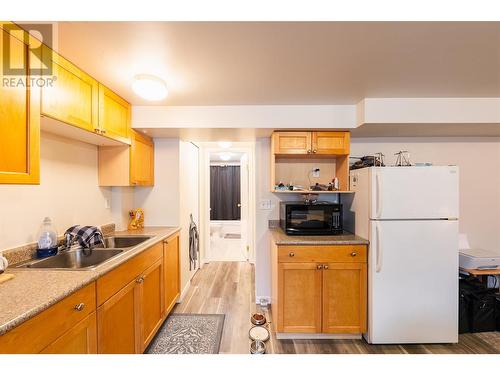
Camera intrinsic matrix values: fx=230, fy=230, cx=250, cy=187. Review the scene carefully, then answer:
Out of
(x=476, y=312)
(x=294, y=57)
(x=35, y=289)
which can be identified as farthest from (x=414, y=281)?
(x=35, y=289)

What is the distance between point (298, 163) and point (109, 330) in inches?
91.6

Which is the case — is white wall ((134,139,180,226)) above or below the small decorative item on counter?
above

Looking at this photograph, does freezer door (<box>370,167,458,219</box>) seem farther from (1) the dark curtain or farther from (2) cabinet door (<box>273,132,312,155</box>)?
(1) the dark curtain

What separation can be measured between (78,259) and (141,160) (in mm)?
1169

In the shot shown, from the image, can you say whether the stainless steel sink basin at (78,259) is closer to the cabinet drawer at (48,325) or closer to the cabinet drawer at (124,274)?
the cabinet drawer at (124,274)

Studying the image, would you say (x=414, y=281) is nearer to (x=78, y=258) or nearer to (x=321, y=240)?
(x=321, y=240)

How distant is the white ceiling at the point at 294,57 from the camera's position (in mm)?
1207

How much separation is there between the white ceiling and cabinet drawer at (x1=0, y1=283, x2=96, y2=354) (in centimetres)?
136

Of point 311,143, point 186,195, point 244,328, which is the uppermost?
point 311,143

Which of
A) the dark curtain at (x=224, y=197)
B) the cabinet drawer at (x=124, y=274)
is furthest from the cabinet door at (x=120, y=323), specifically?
the dark curtain at (x=224, y=197)

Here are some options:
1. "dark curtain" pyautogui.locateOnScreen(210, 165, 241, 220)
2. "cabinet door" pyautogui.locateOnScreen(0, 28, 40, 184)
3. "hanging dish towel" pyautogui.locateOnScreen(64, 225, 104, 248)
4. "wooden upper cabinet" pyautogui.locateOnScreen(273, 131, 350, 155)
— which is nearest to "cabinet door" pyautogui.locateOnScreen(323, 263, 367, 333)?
"wooden upper cabinet" pyautogui.locateOnScreen(273, 131, 350, 155)

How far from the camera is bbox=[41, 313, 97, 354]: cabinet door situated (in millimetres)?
1015

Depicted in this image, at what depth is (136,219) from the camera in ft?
9.00

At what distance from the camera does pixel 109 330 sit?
1.40 m
